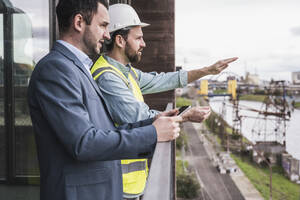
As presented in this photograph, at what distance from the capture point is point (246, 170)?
25.7 m

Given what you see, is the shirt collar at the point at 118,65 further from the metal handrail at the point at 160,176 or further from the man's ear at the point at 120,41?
the metal handrail at the point at 160,176

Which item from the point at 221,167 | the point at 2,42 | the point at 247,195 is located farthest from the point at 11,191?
the point at 221,167

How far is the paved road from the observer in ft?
72.3

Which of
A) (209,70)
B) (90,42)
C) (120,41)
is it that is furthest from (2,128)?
(209,70)

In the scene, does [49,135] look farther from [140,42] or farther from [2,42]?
[140,42]

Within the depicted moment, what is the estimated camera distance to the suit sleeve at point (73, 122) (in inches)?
32.4

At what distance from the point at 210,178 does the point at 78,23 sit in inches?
996

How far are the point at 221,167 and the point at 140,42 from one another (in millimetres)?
25814

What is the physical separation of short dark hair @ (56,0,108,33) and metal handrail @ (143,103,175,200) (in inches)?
19.3

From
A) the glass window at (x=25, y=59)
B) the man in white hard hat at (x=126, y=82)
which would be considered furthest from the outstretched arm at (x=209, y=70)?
the glass window at (x=25, y=59)

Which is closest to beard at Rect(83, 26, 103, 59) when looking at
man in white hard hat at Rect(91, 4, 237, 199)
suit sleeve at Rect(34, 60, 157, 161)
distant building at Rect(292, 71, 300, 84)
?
suit sleeve at Rect(34, 60, 157, 161)

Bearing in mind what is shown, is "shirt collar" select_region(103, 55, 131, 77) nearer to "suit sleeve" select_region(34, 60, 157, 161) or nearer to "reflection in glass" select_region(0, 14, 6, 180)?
"reflection in glass" select_region(0, 14, 6, 180)

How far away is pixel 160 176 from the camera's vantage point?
76cm

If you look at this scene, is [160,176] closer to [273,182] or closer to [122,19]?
[122,19]
